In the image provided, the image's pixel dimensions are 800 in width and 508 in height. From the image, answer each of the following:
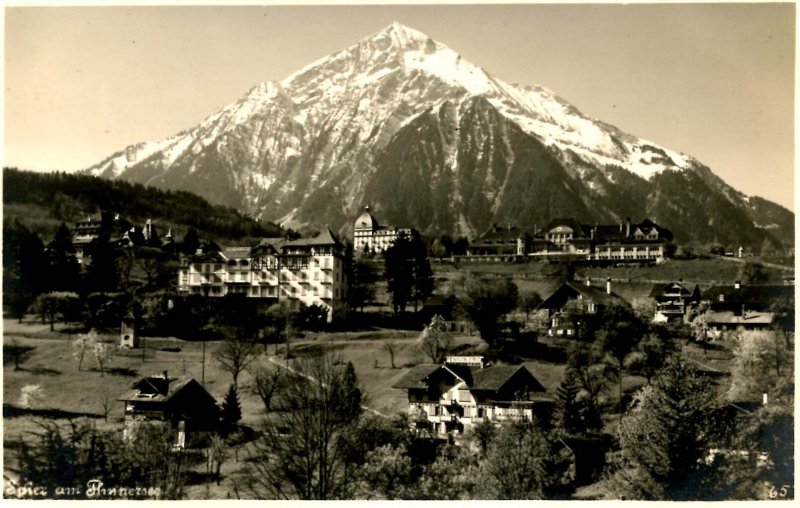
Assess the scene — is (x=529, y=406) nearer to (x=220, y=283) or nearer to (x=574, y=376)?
(x=574, y=376)

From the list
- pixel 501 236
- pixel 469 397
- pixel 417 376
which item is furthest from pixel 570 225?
pixel 469 397

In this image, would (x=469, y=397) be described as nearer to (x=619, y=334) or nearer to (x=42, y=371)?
(x=619, y=334)

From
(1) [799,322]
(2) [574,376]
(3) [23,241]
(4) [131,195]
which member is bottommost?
(2) [574,376]

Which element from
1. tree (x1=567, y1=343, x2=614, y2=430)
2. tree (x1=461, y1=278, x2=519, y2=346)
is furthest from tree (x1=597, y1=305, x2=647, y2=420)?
tree (x1=461, y1=278, x2=519, y2=346)

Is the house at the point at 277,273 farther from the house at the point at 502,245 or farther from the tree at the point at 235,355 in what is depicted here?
the house at the point at 502,245

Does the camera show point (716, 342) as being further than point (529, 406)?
Yes

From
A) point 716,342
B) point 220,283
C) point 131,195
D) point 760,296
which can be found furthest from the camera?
point 131,195

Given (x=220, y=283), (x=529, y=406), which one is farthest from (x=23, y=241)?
(x=529, y=406)

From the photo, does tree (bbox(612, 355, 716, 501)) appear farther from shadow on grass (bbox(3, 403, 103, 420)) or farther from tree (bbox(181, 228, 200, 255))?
tree (bbox(181, 228, 200, 255))
